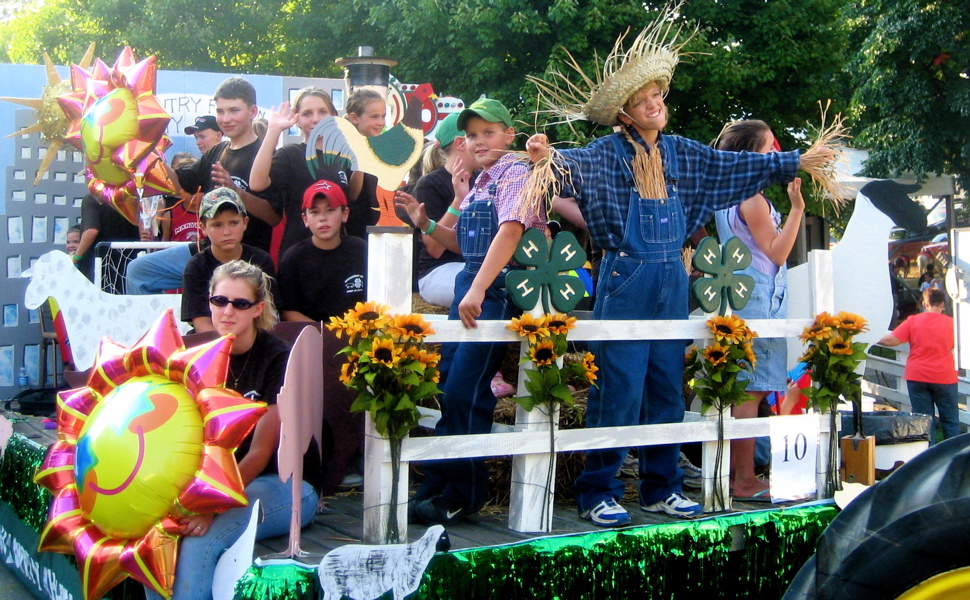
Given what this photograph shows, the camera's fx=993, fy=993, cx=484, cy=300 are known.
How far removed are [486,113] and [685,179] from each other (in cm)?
78

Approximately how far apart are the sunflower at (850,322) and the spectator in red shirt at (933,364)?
5143 millimetres

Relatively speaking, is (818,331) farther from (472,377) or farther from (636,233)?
(472,377)

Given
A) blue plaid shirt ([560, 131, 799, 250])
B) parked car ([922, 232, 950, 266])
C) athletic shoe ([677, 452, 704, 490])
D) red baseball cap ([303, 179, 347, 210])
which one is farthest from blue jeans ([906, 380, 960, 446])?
red baseball cap ([303, 179, 347, 210])

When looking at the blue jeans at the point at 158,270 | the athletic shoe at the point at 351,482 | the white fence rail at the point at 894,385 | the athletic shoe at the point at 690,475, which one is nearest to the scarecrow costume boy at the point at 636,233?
the athletic shoe at the point at 690,475

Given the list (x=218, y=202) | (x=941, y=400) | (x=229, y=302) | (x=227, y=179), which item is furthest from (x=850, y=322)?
(x=941, y=400)

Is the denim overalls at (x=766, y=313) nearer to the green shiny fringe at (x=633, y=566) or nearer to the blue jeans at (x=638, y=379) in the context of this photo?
the blue jeans at (x=638, y=379)

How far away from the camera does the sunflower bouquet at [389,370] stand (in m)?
2.94

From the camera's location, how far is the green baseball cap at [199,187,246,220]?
443 cm

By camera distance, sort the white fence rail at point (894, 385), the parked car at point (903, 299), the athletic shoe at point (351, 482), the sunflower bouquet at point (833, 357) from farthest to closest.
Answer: the parked car at point (903, 299), the white fence rail at point (894, 385), the athletic shoe at point (351, 482), the sunflower bouquet at point (833, 357)

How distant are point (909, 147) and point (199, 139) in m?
11.1

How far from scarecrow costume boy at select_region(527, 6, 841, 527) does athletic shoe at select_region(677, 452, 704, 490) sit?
0.56m

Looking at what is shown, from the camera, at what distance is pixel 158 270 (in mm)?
5527

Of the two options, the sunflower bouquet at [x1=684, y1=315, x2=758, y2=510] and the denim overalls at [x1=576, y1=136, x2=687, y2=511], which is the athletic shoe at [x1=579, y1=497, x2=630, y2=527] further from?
the sunflower bouquet at [x1=684, y1=315, x2=758, y2=510]

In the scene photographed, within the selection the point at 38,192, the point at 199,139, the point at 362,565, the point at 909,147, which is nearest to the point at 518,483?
the point at 362,565
